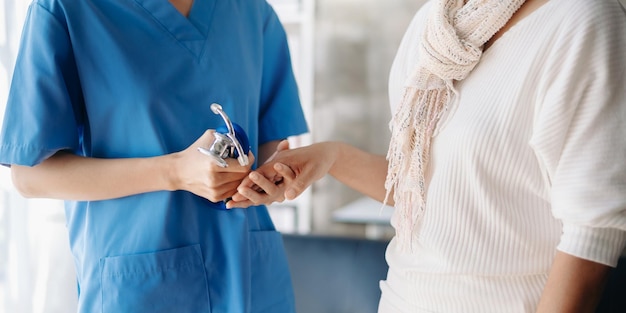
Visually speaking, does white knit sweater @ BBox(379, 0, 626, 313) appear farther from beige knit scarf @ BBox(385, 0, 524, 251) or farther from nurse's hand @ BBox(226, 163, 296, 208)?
nurse's hand @ BBox(226, 163, 296, 208)

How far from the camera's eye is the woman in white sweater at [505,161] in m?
0.74

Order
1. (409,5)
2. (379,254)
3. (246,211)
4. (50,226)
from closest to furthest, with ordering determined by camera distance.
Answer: (246,211) < (379,254) < (50,226) < (409,5)

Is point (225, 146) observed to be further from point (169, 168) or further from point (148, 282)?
point (148, 282)

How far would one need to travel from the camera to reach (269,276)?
1.12m

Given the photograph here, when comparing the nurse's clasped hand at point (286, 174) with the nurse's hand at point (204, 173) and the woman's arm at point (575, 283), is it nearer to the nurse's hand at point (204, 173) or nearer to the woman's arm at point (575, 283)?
the nurse's hand at point (204, 173)

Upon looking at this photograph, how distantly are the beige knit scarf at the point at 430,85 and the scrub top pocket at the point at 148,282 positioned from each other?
0.33 metres

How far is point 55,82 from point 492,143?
60cm

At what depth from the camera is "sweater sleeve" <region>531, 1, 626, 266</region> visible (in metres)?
0.73

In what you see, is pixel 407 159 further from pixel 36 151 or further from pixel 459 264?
pixel 36 151

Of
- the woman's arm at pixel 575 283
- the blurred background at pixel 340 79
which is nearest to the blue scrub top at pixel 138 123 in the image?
the woman's arm at pixel 575 283

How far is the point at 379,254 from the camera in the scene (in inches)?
67.1

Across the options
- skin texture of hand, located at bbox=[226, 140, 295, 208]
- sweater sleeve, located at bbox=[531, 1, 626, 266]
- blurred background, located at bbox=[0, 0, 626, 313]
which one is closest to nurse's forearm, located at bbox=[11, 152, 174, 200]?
skin texture of hand, located at bbox=[226, 140, 295, 208]

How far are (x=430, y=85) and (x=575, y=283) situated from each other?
13.1 inches

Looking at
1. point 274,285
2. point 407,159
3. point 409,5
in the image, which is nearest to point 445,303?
point 407,159
